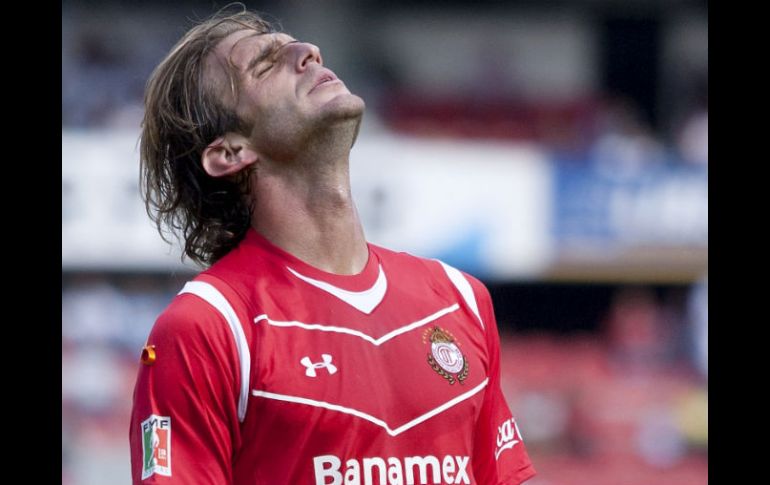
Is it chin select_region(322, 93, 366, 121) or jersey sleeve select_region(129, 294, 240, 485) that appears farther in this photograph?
chin select_region(322, 93, 366, 121)

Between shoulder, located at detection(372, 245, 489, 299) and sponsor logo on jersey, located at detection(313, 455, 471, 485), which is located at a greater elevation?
shoulder, located at detection(372, 245, 489, 299)

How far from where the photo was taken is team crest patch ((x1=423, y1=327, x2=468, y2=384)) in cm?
327

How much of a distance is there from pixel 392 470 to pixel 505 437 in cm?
53

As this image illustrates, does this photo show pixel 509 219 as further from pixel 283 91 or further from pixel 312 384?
pixel 312 384

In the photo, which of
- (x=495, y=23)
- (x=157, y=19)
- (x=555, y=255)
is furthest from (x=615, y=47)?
(x=157, y=19)

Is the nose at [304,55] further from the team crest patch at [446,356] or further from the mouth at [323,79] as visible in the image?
the team crest patch at [446,356]

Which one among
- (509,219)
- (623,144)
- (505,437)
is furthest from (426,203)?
(505,437)

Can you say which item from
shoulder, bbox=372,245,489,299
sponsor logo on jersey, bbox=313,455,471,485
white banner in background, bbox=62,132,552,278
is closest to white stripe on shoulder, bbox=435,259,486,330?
shoulder, bbox=372,245,489,299

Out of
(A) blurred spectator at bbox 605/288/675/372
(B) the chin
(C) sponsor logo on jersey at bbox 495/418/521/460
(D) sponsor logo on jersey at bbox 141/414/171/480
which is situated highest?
(B) the chin

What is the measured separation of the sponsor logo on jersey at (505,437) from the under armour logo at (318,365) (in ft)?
2.06

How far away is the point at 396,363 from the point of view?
323 cm

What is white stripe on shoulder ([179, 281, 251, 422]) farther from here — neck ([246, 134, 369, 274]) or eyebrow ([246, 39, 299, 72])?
eyebrow ([246, 39, 299, 72])

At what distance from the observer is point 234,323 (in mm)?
3061
